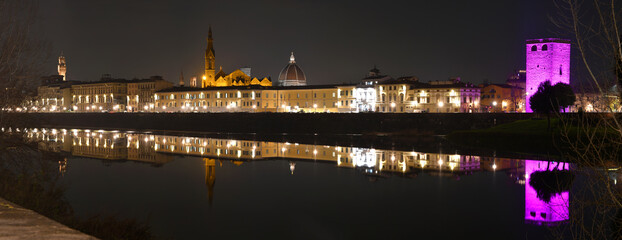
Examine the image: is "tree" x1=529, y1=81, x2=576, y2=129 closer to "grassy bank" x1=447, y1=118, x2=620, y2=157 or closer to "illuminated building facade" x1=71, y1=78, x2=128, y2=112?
"grassy bank" x1=447, y1=118, x2=620, y2=157

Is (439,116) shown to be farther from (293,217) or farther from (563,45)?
(293,217)

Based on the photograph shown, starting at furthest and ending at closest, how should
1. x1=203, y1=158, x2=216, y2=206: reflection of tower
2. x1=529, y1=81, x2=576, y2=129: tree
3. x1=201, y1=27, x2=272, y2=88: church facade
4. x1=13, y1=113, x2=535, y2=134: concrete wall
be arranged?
x1=201, y1=27, x2=272, y2=88: church facade < x1=13, y1=113, x2=535, y2=134: concrete wall < x1=529, y1=81, x2=576, y2=129: tree < x1=203, y1=158, x2=216, y2=206: reflection of tower

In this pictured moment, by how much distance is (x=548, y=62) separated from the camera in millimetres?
64312

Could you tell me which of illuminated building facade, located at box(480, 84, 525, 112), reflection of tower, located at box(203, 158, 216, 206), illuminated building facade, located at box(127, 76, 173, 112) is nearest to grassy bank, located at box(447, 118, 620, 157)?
reflection of tower, located at box(203, 158, 216, 206)

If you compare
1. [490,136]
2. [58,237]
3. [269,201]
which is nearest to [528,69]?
[490,136]

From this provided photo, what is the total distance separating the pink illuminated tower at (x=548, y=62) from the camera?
64.1m

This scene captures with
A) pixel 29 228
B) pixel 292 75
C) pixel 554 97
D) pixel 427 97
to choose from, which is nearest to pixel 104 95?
pixel 292 75

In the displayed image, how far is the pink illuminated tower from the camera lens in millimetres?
64062

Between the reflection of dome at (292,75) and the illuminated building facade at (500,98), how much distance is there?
132 ft

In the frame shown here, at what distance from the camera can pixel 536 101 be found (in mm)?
49656

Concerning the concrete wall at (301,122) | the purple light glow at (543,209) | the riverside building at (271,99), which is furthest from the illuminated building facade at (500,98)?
the purple light glow at (543,209)

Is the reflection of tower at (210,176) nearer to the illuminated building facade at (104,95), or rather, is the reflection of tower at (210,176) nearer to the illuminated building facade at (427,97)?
the illuminated building facade at (427,97)

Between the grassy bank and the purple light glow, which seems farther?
the grassy bank

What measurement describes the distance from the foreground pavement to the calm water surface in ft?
17.0
